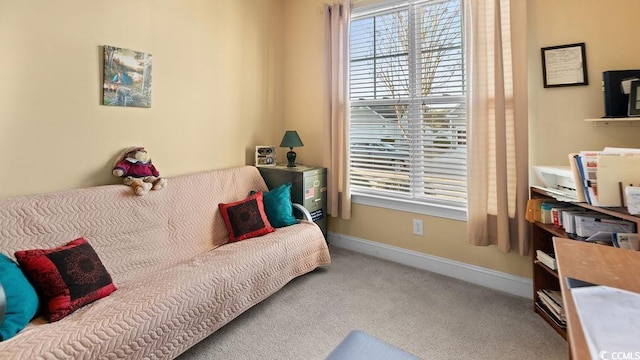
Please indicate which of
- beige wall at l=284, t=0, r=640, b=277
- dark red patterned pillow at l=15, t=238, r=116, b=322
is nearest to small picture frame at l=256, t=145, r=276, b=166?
beige wall at l=284, t=0, r=640, b=277

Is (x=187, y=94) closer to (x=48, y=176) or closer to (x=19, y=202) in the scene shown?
(x=48, y=176)

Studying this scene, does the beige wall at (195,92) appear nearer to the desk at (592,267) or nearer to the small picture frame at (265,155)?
the small picture frame at (265,155)

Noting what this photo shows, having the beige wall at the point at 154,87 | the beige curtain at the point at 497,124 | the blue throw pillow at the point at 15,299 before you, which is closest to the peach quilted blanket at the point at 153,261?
the blue throw pillow at the point at 15,299

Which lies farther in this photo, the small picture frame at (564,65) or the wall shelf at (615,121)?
the small picture frame at (564,65)

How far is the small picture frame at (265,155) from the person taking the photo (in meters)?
3.17

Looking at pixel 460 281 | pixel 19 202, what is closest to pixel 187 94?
pixel 19 202

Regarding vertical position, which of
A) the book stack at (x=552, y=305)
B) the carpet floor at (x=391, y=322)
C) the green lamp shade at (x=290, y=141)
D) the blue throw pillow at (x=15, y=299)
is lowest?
the carpet floor at (x=391, y=322)

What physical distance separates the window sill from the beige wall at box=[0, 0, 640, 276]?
0.21 ft

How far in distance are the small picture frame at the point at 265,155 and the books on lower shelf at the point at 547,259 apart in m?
2.43

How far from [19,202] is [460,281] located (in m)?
3.03

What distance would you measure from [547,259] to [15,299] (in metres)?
2.81

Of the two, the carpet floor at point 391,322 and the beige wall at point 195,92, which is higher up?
the beige wall at point 195,92

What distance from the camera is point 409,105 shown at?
2.75 m

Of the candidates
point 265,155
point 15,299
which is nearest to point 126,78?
point 265,155
